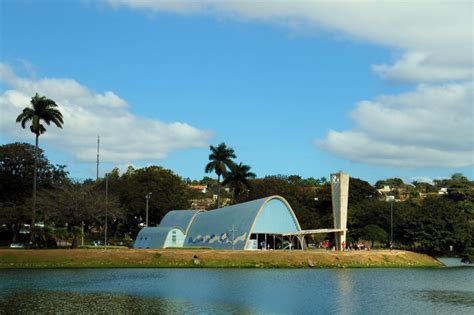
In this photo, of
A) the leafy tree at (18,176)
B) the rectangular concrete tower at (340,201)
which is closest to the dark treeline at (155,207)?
the leafy tree at (18,176)

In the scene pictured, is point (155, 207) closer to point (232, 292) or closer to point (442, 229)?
point (442, 229)

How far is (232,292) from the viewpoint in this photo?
4112 cm

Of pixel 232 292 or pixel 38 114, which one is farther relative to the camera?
pixel 38 114

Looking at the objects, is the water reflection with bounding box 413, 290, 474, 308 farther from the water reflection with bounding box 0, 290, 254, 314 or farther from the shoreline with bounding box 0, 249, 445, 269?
the shoreline with bounding box 0, 249, 445, 269

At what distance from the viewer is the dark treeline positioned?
8600 centimetres

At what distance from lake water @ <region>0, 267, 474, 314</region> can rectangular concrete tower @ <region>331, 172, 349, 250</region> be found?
61.7 ft

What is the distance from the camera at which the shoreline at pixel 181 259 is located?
208ft

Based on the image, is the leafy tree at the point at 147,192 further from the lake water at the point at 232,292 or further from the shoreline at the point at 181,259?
the lake water at the point at 232,292

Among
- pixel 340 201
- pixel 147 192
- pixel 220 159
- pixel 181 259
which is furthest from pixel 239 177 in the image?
pixel 181 259

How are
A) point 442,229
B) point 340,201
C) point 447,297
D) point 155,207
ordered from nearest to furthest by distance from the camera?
point 447,297, point 340,201, point 442,229, point 155,207

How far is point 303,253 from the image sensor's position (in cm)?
6825

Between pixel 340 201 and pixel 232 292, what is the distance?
3983 centimetres

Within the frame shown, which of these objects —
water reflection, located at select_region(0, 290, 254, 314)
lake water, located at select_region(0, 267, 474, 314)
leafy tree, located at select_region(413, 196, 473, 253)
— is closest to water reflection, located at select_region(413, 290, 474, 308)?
lake water, located at select_region(0, 267, 474, 314)

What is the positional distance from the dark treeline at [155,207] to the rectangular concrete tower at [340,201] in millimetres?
21833
